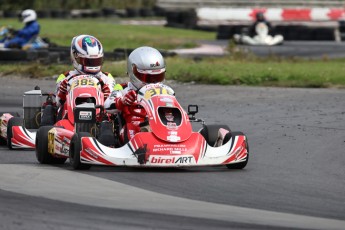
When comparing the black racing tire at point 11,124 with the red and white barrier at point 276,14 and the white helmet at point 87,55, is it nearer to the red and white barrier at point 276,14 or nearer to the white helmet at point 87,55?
the white helmet at point 87,55

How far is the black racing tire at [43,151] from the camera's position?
971 cm

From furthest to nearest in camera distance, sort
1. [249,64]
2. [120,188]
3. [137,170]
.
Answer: [249,64]
[137,170]
[120,188]

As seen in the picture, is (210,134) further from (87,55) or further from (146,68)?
(87,55)

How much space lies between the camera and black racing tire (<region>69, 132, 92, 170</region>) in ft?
29.7

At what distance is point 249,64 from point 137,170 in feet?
37.8

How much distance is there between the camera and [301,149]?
10.7 metres

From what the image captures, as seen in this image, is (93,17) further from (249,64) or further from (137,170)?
(137,170)

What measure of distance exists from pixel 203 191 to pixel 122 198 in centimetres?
74

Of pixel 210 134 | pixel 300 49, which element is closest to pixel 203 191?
pixel 210 134

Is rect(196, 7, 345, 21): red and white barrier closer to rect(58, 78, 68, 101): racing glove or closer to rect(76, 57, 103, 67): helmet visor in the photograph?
rect(76, 57, 103, 67): helmet visor

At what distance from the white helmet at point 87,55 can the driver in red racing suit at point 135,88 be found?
1.52m

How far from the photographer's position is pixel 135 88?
9.89 metres

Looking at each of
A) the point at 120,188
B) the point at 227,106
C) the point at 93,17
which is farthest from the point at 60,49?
the point at 93,17

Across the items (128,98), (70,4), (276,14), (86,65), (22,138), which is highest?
(128,98)
